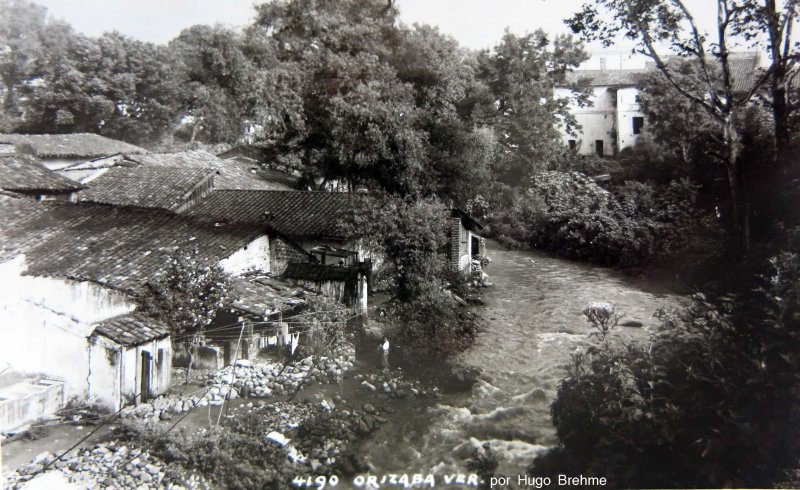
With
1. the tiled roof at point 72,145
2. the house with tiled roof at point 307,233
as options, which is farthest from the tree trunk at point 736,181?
the tiled roof at point 72,145

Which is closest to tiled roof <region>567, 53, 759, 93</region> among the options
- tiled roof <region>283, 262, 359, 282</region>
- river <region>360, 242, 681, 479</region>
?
river <region>360, 242, 681, 479</region>

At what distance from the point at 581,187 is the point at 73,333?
7.14 m

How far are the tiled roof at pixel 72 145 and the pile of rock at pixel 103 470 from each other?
33.3 ft

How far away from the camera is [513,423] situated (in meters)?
5.14

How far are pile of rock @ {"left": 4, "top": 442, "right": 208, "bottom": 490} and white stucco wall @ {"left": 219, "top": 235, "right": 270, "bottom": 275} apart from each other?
2.92 metres

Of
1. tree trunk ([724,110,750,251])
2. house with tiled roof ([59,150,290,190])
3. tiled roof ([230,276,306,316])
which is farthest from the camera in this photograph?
house with tiled roof ([59,150,290,190])

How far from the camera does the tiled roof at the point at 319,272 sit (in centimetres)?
788

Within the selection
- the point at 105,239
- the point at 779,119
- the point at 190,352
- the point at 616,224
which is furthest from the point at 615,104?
the point at 105,239

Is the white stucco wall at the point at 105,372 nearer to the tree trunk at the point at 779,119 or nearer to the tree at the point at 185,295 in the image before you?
the tree at the point at 185,295

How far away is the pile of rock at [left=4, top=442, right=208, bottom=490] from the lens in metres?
4.09

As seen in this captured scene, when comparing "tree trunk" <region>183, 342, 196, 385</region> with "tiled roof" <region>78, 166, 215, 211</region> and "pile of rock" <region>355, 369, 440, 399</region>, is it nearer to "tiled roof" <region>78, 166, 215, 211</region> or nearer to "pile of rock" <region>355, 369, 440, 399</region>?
"pile of rock" <region>355, 369, 440, 399</region>

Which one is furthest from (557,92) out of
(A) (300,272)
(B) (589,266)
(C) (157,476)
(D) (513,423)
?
(C) (157,476)

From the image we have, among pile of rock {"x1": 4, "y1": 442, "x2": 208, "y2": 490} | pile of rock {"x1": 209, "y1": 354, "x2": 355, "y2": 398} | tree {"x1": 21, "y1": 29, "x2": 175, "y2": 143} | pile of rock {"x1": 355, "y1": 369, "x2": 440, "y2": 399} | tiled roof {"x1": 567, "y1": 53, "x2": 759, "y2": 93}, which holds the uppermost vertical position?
tree {"x1": 21, "y1": 29, "x2": 175, "y2": 143}

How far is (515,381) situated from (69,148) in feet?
41.0
